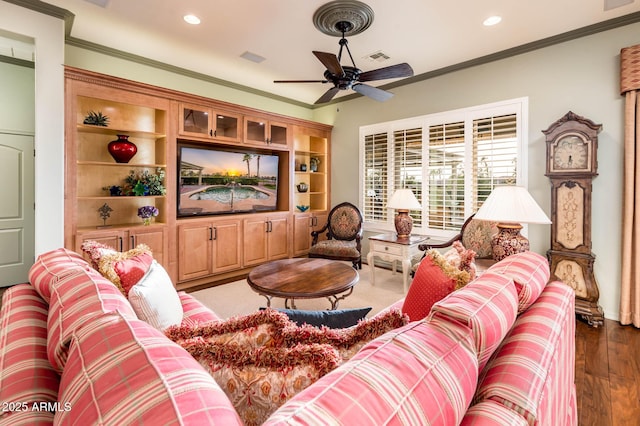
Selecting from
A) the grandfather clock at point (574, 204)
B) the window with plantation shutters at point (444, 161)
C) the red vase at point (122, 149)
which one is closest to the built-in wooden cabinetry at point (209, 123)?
the red vase at point (122, 149)

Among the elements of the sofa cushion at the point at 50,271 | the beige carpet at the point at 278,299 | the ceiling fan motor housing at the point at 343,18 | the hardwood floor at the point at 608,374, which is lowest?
the hardwood floor at the point at 608,374

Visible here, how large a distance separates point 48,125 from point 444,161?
14.4 ft

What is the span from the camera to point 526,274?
1306 millimetres

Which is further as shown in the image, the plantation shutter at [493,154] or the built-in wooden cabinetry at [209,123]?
the built-in wooden cabinetry at [209,123]

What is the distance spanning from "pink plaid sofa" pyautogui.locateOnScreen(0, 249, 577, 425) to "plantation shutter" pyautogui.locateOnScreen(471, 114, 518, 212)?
288 cm

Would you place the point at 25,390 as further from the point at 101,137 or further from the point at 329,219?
the point at 329,219

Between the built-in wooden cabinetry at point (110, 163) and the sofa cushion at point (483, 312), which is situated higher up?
the built-in wooden cabinetry at point (110, 163)

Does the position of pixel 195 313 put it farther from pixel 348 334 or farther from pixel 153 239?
pixel 153 239

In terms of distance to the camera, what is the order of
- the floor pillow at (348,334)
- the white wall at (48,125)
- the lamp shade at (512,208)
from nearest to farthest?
the floor pillow at (348,334) < the lamp shade at (512,208) < the white wall at (48,125)

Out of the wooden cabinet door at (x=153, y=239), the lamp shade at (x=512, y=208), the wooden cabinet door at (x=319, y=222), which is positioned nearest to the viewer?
the lamp shade at (x=512, y=208)

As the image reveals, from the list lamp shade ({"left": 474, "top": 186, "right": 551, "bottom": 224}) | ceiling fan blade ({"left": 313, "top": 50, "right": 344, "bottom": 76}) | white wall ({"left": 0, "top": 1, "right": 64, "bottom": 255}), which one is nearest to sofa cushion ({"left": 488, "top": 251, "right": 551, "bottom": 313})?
lamp shade ({"left": 474, "top": 186, "right": 551, "bottom": 224})

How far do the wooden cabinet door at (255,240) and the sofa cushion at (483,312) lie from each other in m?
3.74

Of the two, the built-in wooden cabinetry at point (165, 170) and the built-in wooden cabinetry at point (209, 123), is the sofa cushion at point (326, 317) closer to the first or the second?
the built-in wooden cabinetry at point (165, 170)

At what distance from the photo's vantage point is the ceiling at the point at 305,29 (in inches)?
108
